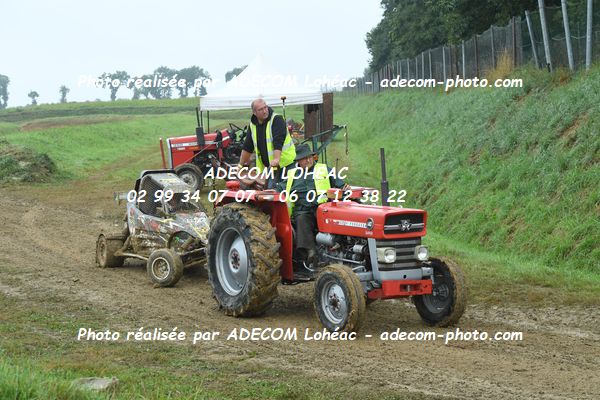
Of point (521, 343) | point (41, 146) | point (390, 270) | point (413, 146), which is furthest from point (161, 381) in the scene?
point (41, 146)

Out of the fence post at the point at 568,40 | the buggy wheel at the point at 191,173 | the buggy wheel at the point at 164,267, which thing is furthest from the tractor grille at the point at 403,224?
the buggy wheel at the point at 191,173

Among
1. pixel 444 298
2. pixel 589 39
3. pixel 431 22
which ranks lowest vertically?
pixel 444 298

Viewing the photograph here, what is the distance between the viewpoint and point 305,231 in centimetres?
928

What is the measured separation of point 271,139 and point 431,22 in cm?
3778

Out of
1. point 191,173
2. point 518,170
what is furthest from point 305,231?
point 191,173

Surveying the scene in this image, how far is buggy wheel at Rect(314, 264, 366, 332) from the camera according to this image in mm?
8172

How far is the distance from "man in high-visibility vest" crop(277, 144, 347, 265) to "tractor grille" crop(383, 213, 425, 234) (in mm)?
1091

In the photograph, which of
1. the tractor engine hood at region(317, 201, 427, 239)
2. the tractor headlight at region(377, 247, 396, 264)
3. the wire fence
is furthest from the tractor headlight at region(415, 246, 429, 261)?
the wire fence

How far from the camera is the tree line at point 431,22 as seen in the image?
30.0m

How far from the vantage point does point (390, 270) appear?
8586 millimetres

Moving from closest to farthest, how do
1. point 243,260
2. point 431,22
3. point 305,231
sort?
point 305,231 → point 243,260 → point 431,22

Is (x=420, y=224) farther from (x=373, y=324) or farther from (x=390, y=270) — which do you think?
(x=373, y=324)

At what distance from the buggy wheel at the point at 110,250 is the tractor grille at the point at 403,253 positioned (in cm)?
573

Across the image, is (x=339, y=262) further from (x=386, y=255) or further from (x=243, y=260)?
(x=243, y=260)
